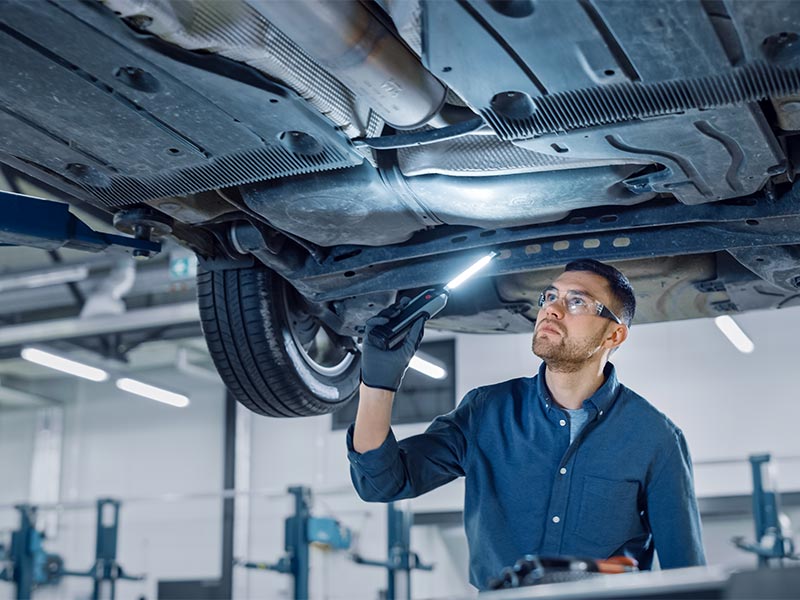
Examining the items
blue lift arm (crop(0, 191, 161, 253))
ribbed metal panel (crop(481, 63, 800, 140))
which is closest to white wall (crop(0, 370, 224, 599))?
blue lift arm (crop(0, 191, 161, 253))

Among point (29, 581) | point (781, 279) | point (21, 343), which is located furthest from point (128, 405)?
point (781, 279)

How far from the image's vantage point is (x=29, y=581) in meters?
10.0

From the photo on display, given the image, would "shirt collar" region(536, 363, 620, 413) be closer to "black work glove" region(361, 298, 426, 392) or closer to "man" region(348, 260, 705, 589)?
"man" region(348, 260, 705, 589)

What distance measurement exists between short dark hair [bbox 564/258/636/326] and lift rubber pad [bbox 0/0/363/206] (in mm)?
658

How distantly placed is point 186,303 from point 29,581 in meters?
3.39

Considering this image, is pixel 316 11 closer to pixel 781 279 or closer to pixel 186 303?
pixel 781 279

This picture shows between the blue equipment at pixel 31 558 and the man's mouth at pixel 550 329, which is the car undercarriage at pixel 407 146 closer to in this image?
the man's mouth at pixel 550 329

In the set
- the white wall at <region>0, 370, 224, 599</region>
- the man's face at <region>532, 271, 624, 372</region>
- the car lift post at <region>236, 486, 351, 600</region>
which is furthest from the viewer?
the white wall at <region>0, 370, 224, 599</region>

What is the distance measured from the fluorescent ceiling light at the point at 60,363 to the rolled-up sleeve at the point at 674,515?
8551 millimetres

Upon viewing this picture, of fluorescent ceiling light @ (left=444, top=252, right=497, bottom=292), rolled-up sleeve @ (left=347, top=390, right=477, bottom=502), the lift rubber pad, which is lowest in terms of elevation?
rolled-up sleeve @ (left=347, top=390, right=477, bottom=502)

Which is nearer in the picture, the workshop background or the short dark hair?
the short dark hair

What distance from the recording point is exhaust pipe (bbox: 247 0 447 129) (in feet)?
6.10

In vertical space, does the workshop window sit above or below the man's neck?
above

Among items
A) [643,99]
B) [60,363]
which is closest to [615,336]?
[643,99]
